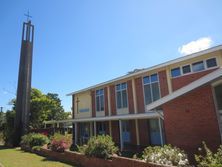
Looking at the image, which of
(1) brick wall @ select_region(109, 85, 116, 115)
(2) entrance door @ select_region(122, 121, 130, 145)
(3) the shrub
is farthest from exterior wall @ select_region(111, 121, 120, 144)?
(3) the shrub

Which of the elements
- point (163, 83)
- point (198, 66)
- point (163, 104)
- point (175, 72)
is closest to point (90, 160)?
point (163, 104)

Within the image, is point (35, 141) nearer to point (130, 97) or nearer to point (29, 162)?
point (29, 162)

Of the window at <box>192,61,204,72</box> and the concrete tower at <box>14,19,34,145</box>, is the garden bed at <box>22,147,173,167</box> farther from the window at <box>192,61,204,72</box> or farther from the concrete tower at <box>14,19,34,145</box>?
the concrete tower at <box>14,19,34,145</box>

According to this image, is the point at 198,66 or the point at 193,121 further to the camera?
the point at 198,66

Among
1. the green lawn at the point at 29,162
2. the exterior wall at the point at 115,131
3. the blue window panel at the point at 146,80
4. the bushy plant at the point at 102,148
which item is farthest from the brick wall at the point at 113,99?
the bushy plant at the point at 102,148

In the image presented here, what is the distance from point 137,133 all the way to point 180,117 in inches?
333

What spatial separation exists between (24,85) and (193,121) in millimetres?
23424

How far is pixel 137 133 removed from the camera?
17984 millimetres

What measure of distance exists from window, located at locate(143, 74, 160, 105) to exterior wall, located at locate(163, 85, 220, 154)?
658 cm

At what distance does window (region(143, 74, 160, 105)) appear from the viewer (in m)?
17.2

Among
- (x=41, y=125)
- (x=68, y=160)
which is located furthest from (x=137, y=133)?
(x=41, y=125)

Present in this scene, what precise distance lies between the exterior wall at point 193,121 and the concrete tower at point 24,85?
21.2 m

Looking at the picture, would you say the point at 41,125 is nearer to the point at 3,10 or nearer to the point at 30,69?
the point at 30,69

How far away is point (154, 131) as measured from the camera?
1675 centimetres
